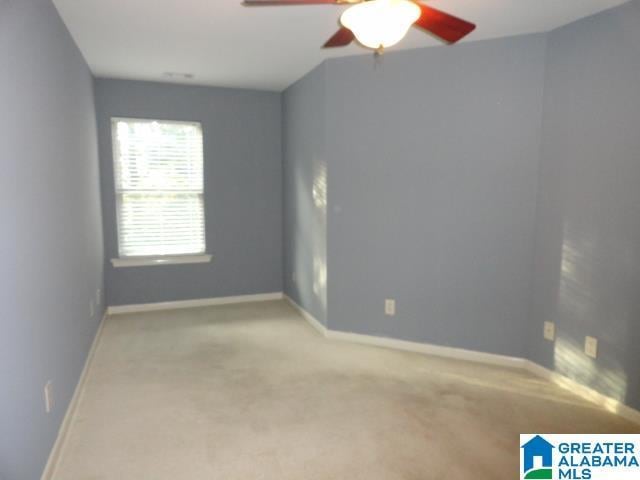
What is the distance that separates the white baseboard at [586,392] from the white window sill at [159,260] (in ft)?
11.1

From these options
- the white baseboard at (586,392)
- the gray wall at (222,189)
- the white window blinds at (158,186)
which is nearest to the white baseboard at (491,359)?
the white baseboard at (586,392)

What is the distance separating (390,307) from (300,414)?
1359 mm

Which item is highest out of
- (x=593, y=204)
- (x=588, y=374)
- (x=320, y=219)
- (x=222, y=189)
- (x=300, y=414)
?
(x=222, y=189)

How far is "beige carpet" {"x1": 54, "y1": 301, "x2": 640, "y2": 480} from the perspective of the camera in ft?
6.81

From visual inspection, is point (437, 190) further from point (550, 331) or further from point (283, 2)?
point (283, 2)

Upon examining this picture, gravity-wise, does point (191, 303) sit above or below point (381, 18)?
below

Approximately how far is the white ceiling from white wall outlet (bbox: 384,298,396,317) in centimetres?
202

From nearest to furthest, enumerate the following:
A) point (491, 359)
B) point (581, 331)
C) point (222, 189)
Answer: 1. point (581, 331)
2. point (491, 359)
3. point (222, 189)

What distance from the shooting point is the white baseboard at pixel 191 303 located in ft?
15.0

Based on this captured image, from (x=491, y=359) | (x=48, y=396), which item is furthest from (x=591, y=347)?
(x=48, y=396)

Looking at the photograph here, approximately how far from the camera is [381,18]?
4.93 ft

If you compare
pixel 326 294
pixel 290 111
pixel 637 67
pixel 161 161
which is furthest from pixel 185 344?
pixel 637 67

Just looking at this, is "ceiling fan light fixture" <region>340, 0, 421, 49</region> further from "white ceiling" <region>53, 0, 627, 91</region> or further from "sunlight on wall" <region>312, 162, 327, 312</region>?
"sunlight on wall" <region>312, 162, 327, 312</region>

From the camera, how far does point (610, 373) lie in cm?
259
